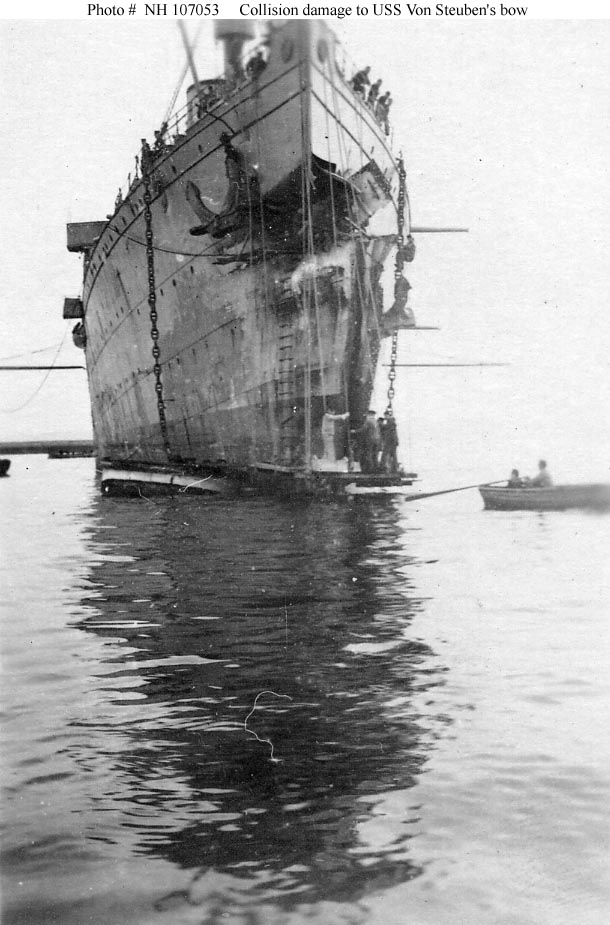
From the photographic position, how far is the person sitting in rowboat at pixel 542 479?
19344mm

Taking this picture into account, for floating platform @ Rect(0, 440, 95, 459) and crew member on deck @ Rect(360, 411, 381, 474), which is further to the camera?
floating platform @ Rect(0, 440, 95, 459)

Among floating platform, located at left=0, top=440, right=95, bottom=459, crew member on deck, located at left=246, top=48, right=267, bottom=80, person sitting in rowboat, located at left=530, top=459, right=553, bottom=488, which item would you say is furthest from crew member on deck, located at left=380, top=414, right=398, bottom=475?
floating platform, located at left=0, top=440, right=95, bottom=459

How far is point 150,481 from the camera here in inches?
808

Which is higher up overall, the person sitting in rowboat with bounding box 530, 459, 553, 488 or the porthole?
the porthole

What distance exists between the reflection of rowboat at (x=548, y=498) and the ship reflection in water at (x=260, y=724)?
7.90 m

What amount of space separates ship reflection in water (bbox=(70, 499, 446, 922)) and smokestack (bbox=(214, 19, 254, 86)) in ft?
17.9

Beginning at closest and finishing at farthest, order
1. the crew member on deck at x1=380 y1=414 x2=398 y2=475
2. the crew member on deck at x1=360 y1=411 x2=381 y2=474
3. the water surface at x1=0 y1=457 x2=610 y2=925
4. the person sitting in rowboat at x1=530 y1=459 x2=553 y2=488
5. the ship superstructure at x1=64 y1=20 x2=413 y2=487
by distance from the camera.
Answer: the water surface at x1=0 y1=457 x2=610 y2=925 < the ship superstructure at x1=64 y1=20 x2=413 y2=487 < the person sitting in rowboat at x1=530 y1=459 x2=553 y2=488 < the crew member on deck at x1=360 y1=411 x2=381 y2=474 < the crew member on deck at x1=380 y1=414 x2=398 y2=475

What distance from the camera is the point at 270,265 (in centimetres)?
1883

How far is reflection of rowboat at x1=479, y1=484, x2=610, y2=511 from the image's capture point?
18.9 m

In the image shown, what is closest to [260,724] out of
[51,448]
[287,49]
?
[287,49]

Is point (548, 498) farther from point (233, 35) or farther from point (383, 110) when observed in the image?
point (233, 35)

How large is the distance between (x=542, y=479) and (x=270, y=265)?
7.09m

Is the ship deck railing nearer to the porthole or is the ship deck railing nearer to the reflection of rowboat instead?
the porthole

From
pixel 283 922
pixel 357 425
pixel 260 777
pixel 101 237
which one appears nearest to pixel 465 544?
pixel 357 425
